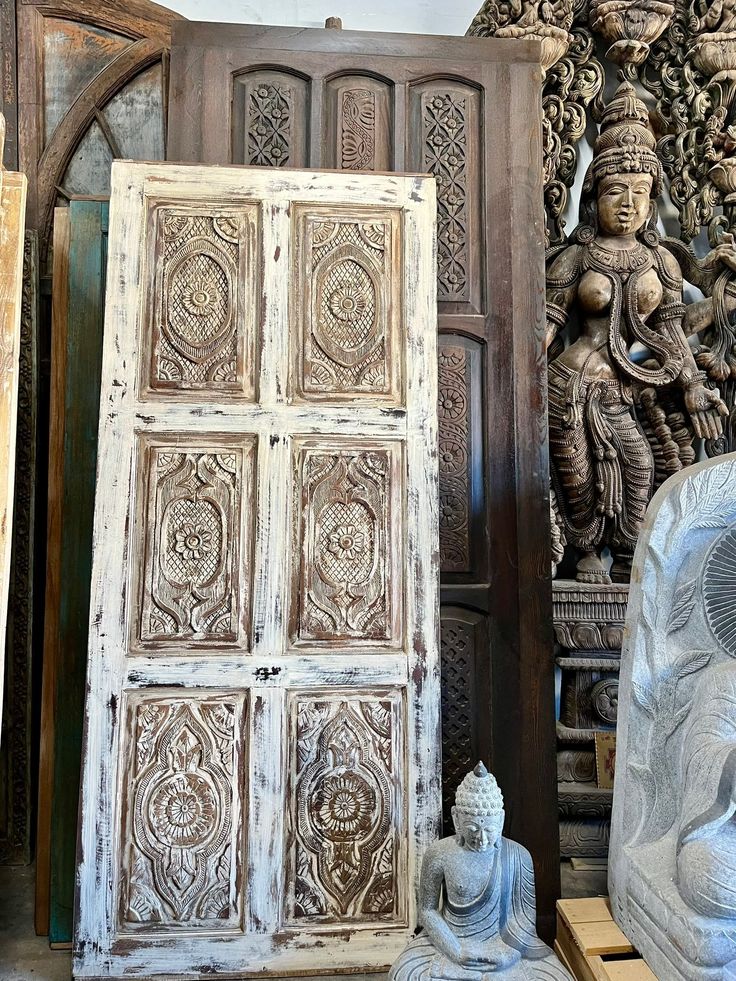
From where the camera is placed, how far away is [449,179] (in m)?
3.25

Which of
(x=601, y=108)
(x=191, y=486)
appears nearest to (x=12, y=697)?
(x=191, y=486)

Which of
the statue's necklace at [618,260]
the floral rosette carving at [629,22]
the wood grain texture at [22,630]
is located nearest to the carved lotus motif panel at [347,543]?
the wood grain texture at [22,630]

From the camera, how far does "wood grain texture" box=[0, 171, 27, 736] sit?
2.37 m

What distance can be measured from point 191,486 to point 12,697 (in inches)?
49.0

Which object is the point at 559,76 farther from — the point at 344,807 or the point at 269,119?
the point at 344,807

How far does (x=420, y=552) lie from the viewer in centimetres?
274

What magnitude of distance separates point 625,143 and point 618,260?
51 cm

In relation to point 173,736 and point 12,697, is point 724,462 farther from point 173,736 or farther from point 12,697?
point 12,697

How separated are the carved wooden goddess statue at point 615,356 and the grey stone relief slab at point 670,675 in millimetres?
1292

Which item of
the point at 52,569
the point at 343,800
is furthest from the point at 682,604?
the point at 52,569

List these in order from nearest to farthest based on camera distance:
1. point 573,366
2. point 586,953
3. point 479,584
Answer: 1. point 586,953
2. point 479,584
3. point 573,366

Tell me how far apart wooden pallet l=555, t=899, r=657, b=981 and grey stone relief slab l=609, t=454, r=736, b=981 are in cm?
4

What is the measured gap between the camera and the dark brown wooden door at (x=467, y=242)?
10.2 ft

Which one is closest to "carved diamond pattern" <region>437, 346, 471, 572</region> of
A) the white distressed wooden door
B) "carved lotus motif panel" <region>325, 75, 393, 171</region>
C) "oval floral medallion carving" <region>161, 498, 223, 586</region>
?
the white distressed wooden door
